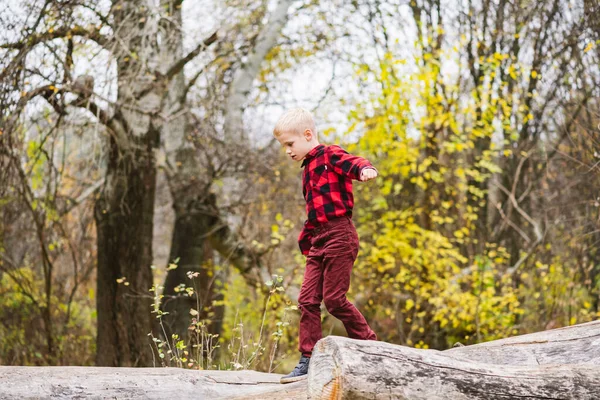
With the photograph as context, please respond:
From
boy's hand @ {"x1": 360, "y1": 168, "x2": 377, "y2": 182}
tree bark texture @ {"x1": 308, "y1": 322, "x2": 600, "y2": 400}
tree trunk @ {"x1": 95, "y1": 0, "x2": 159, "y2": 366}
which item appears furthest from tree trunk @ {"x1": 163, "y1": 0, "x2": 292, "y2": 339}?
tree bark texture @ {"x1": 308, "y1": 322, "x2": 600, "y2": 400}

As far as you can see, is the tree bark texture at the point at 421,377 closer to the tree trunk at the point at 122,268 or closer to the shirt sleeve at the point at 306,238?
the shirt sleeve at the point at 306,238

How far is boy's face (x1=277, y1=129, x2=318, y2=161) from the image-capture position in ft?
12.8

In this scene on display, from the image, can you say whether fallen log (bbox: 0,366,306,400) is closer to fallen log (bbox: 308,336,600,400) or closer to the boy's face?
fallen log (bbox: 308,336,600,400)

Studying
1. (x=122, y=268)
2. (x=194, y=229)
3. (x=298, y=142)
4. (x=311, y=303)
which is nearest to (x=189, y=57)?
(x=122, y=268)

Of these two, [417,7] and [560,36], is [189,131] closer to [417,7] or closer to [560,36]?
[417,7]

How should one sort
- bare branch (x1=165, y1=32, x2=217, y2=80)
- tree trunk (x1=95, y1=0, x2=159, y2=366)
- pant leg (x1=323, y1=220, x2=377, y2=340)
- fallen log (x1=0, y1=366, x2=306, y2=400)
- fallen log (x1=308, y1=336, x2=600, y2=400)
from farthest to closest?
tree trunk (x1=95, y1=0, x2=159, y2=366) < bare branch (x1=165, y1=32, x2=217, y2=80) < pant leg (x1=323, y1=220, x2=377, y2=340) < fallen log (x1=0, y1=366, x2=306, y2=400) < fallen log (x1=308, y1=336, x2=600, y2=400)

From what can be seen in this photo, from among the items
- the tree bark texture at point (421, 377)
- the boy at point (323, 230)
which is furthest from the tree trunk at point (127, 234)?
the tree bark texture at point (421, 377)

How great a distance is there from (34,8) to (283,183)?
637 centimetres

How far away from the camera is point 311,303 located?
12.9 feet

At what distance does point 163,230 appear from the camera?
21812 millimetres

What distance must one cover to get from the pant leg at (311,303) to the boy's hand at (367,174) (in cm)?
56

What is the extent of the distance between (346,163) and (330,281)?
2.05 ft

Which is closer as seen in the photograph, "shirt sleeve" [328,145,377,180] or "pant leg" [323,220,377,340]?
"shirt sleeve" [328,145,377,180]

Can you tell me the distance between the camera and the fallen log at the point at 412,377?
2.68 meters
